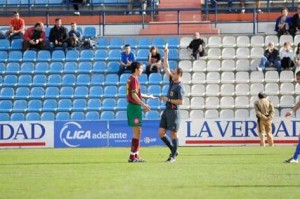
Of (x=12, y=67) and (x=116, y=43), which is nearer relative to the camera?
(x=12, y=67)

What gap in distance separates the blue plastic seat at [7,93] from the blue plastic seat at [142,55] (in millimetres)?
4820

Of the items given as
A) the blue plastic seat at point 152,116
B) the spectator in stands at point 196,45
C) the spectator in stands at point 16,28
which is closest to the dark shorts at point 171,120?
the blue plastic seat at point 152,116

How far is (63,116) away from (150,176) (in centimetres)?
1731

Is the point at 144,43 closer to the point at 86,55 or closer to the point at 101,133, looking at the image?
the point at 86,55

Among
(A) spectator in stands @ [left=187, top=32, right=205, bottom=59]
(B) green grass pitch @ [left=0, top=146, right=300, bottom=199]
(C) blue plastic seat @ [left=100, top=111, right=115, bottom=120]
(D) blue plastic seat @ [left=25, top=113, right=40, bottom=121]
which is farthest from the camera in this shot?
(A) spectator in stands @ [left=187, top=32, right=205, bottom=59]

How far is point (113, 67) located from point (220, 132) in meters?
5.79

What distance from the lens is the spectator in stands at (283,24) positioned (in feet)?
113

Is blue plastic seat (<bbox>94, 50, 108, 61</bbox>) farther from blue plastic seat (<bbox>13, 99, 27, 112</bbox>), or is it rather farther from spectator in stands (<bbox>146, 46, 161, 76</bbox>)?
blue plastic seat (<bbox>13, 99, 27, 112</bbox>)

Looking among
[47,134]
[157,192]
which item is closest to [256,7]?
[47,134]

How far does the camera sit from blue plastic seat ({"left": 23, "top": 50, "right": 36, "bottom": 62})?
116ft

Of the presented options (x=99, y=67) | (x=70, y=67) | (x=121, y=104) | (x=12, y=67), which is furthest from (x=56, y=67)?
(x=121, y=104)

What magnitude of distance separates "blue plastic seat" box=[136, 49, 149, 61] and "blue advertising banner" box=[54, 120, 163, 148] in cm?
439

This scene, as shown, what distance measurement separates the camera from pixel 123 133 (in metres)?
31.0

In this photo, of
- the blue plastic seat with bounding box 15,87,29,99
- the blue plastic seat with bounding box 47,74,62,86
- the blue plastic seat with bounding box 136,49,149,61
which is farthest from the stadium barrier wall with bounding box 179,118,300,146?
the blue plastic seat with bounding box 15,87,29,99
